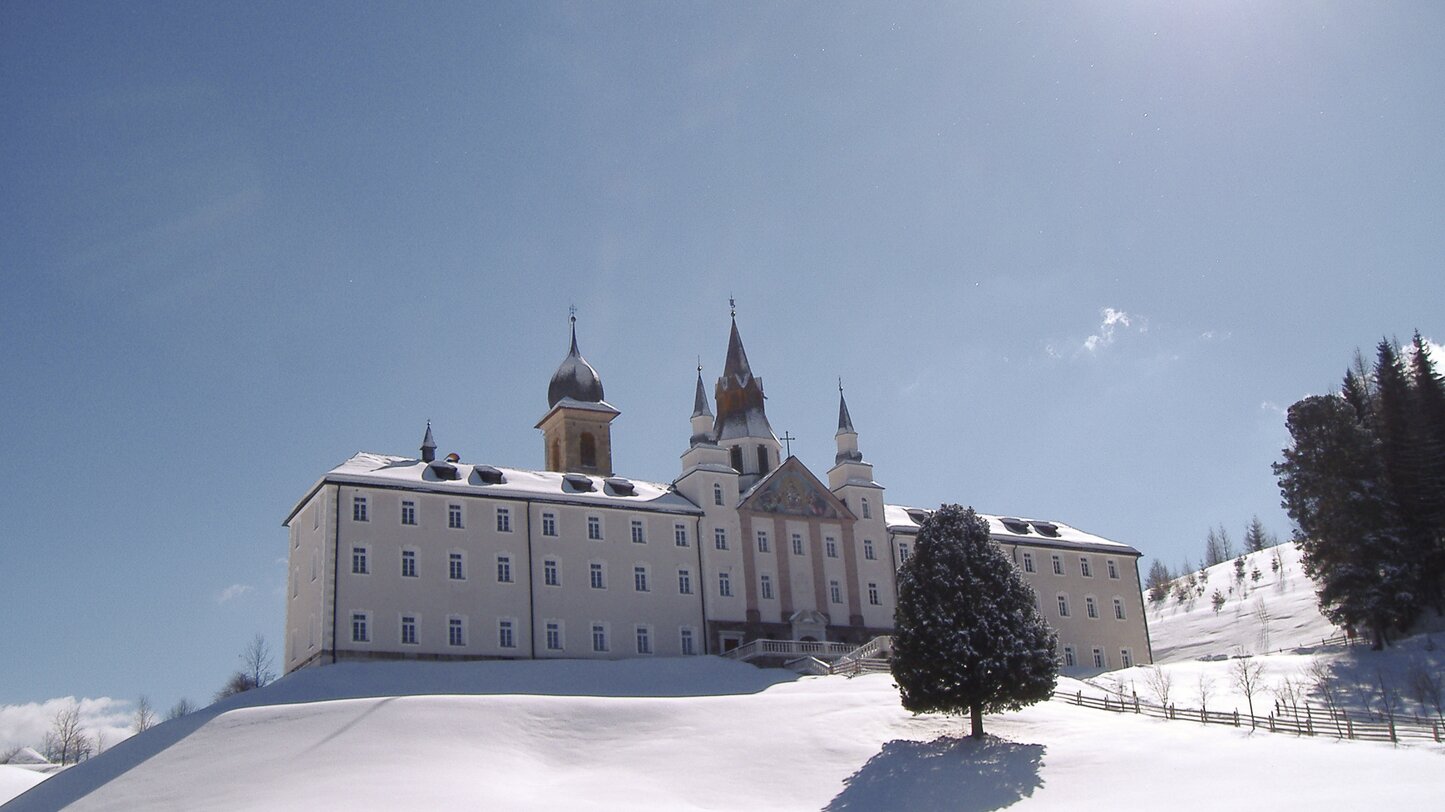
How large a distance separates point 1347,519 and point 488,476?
38503 mm

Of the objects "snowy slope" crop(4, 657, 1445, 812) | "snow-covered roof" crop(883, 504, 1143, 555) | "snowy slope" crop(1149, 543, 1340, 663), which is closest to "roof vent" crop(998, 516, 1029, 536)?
"snow-covered roof" crop(883, 504, 1143, 555)

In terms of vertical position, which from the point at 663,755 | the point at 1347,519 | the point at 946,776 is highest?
the point at 1347,519

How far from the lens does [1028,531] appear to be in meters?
69.7

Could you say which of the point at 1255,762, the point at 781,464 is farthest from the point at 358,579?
the point at 1255,762

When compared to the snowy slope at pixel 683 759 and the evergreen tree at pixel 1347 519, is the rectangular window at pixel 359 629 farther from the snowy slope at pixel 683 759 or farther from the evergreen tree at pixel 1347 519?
the evergreen tree at pixel 1347 519

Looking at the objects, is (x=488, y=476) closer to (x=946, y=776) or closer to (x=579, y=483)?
(x=579, y=483)

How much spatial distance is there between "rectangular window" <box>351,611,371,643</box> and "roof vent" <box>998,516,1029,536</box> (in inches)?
1351

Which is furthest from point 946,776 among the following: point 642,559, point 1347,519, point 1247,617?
point 1247,617

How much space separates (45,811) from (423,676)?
14.2m

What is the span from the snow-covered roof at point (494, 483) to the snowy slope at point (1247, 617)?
3574 centimetres

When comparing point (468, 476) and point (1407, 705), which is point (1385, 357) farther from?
point (468, 476)

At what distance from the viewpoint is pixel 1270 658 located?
60375 millimetres

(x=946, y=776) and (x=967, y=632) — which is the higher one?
(x=967, y=632)

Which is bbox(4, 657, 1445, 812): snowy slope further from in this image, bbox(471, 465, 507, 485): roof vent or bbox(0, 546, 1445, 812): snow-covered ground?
bbox(471, 465, 507, 485): roof vent
